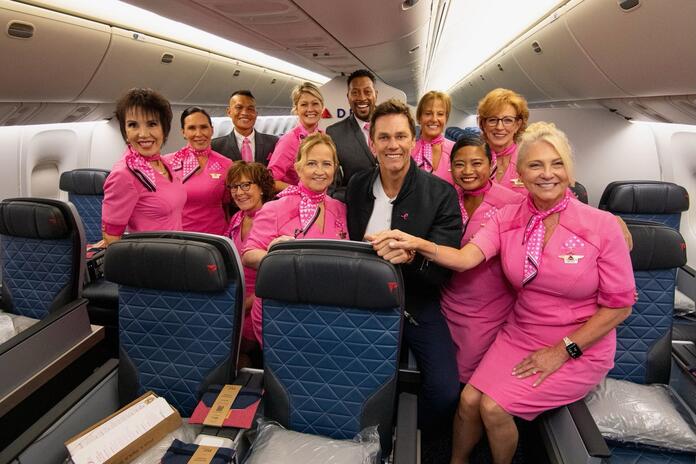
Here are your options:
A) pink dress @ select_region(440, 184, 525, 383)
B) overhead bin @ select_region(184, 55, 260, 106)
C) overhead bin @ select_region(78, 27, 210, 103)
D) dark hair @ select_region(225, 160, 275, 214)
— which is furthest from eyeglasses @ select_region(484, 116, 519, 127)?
overhead bin @ select_region(184, 55, 260, 106)

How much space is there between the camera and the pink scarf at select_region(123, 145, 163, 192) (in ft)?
7.24

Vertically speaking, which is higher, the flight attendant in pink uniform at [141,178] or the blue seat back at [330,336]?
the flight attendant in pink uniform at [141,178]

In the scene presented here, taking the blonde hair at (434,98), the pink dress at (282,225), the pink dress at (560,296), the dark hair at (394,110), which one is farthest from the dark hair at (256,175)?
the pink dress at (560,296)

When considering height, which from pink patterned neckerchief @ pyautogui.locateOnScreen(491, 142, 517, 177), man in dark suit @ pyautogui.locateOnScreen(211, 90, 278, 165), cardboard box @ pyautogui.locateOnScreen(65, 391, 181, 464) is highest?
man in dark suit @ pyautogui.locateOnScreen(211, 90, 278, 165)

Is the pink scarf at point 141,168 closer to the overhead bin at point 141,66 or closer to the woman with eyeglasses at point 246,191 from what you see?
the woman with eyeglasses at point 246,191

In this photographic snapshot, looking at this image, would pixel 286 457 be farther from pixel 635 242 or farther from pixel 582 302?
pixel 635 242

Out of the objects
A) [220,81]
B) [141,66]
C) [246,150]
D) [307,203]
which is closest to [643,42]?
[307,203]

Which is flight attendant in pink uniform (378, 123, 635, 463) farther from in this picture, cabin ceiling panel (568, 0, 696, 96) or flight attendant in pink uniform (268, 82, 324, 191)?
flight attendant in pink uniform (268, 82, 324, 191)

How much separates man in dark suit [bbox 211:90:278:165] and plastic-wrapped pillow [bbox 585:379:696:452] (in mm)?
2943

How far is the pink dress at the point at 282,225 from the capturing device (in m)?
2.18

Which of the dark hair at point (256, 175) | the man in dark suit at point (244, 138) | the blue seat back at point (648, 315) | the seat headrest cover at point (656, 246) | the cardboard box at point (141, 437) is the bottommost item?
the cardboard box at point (141, 437)

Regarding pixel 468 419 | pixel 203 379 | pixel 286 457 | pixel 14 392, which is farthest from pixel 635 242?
pixel 14 392

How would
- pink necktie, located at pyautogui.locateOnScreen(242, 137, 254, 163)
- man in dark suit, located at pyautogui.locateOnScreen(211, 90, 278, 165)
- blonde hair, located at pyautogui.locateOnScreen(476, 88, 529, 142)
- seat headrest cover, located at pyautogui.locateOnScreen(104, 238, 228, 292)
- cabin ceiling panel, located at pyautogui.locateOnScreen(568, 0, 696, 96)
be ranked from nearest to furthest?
seat headrest cover, located at pyautogui.locateOnScreen(104, 238, 228, 292)
cabin ceiling panel, located at pyautogui.locateOnScreen(568, 0, 696, 96)
blonde hair, located at pyautogui.locateOnScreen(476, 88, 529, 142)
man in dark suit, located at pyautogui.locateOnScreen(211, 90, 278, 165)
pink necktie, located at pyautogui.locateOnScreen(242, 137, 254, 163)

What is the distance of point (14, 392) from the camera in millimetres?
1872
